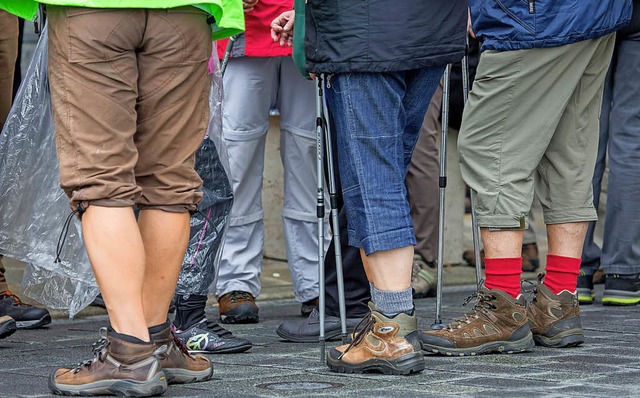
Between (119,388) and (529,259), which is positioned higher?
(119,388)

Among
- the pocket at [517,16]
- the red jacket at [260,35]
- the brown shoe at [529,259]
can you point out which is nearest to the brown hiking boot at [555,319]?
the pocket at [517,16]

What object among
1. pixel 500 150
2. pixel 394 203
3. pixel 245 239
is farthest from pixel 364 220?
pixel 245 239

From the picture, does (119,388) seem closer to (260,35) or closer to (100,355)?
(100,355)

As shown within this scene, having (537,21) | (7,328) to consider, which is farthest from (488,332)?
(7,328)

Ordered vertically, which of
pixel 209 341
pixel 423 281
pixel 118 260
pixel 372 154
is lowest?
pixel 423 281

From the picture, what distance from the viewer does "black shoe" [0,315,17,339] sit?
15.2 feet

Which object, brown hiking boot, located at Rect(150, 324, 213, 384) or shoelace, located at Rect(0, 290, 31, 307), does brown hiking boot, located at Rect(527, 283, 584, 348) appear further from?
shoelace, located at Rect(0, 290, 31, 307)

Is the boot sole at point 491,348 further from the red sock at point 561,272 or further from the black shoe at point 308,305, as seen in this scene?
the black shoe at point 308,305

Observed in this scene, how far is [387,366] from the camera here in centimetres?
390

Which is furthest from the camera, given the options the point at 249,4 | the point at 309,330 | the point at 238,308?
the point at 238,308

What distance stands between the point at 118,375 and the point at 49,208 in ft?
3.80

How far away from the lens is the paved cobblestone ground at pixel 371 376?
11.7ft

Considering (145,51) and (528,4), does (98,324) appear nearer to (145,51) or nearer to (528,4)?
(145,51)

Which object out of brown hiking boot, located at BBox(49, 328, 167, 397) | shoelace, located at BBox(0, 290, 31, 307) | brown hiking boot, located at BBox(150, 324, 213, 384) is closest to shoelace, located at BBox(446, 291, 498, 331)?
brown hiking boot, located at BBox(150, 324, 213, 384)
